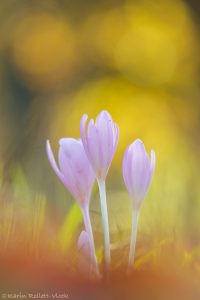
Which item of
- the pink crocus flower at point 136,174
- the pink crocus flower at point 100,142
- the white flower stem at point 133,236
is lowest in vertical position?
the white flower stem at point 133,236

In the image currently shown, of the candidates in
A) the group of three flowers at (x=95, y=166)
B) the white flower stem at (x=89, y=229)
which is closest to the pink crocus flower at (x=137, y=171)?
the group of three flowers at (x=95, y=166)

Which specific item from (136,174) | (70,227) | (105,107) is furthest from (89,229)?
(105,107)

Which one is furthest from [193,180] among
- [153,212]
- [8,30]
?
[8,30]

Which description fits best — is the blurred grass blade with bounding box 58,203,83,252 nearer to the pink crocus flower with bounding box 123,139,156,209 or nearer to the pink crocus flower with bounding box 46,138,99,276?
the pink crocus flower with bounding box 46,138,99,276

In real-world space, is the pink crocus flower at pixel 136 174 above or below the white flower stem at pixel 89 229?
above

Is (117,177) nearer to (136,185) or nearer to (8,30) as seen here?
(136,185)

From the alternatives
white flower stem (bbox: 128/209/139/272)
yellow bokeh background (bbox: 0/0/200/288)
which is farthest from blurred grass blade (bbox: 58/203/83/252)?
white flower stem (bbox: 128/209/139/272)

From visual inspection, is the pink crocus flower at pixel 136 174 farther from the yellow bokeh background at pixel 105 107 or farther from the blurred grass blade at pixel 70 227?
the blurred grass blade at pixel 70 227

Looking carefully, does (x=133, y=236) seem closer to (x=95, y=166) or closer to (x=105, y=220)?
(x=105, y=220)
